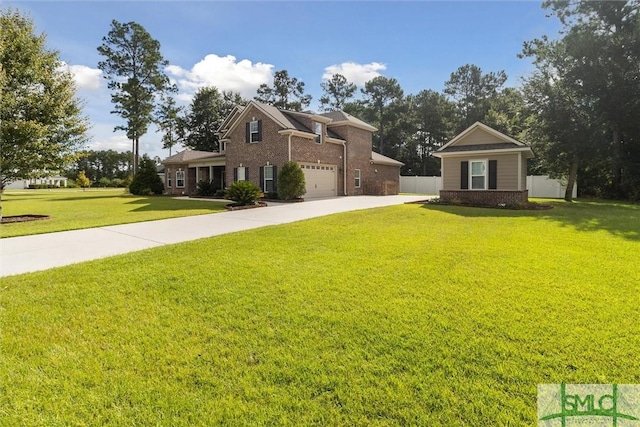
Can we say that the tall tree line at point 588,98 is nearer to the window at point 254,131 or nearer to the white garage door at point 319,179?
the white garage door at point 319,179

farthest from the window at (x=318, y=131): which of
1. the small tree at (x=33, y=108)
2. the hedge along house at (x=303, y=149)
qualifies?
the small tree at (x=33, y=108)

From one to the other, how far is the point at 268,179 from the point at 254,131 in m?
3.63

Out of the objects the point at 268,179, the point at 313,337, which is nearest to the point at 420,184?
the point at 268,179

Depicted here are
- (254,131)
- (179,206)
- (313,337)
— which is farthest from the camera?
(254,131)

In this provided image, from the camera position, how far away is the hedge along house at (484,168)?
16.9m

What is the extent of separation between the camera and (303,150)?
22.3 metres

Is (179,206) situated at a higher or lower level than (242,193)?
lower

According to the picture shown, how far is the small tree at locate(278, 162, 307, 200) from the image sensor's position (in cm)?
2023

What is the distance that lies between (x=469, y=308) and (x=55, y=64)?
16.0 meters

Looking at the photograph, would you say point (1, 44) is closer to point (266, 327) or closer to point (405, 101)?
point (266, 327)

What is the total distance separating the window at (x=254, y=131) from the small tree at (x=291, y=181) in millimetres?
4219

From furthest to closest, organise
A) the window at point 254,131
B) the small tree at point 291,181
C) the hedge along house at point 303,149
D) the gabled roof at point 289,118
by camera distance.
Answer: the window at point 254,131
the gabled roof at point 289,118
the hedge along house at point 303,149
the small tree at point 291,181

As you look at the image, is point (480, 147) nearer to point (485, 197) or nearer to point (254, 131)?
point (485, 197)

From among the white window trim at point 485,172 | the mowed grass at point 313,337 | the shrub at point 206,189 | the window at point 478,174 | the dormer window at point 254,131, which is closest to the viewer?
the mowed grass at point 313,337
